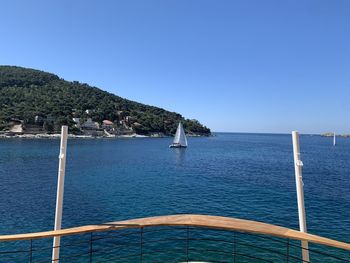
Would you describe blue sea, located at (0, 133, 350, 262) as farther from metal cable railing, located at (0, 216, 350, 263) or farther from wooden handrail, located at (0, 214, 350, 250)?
wooden handrail, located at (0, 214, 350, 250)

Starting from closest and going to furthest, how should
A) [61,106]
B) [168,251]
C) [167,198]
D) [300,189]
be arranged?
1. [300,189]
2. [168,251]
3. [167,198]
4. [61,106]

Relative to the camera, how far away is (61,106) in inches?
5192

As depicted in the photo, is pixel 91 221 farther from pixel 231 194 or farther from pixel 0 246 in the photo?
pixel 231 194

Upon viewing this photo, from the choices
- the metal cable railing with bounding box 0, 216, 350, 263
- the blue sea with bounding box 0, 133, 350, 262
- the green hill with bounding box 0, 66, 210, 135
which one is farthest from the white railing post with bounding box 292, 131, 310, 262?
the green hill with bounding box 0, 66, 210, 135

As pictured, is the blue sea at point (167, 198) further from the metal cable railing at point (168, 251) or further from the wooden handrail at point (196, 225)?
the wooden handrail at point (196, 225)

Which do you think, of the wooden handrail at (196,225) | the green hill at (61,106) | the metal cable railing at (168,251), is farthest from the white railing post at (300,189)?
the green hill at (61,106)

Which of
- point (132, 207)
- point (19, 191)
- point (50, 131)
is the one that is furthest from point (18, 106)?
point (132, 207)

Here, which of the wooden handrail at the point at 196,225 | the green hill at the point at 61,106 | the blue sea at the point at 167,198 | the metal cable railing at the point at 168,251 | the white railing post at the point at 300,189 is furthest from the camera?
the green hill at the point at 61,106

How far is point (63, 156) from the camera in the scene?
5.21 m

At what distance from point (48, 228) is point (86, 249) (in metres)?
3.75

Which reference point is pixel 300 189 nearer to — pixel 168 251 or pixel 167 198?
pixel 168 251

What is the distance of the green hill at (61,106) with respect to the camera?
117375 mm

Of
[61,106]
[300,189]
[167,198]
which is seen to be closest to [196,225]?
[300,189]

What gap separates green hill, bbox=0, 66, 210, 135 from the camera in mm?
117375
